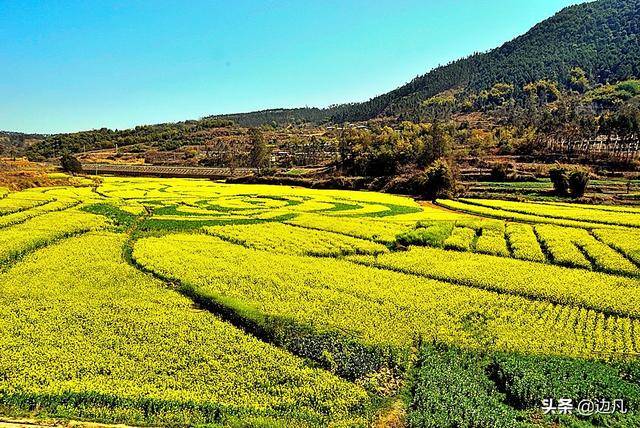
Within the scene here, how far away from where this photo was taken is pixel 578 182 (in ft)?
199

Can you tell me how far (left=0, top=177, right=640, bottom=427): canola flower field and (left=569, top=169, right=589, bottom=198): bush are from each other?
20340mm

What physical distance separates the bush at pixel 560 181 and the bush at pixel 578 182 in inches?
28.9

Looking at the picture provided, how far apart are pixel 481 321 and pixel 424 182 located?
49769 millimetres

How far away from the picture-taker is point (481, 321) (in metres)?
21.7

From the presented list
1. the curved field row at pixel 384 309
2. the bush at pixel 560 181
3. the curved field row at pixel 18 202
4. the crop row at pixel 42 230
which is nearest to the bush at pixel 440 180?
the bush at pixel 560 181

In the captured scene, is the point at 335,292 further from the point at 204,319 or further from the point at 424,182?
the point at 424,182

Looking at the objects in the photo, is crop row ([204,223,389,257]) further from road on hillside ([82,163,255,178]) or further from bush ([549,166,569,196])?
road on hillside ([82,163,255,178])

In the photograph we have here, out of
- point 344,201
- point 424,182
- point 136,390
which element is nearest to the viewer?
point 136,390

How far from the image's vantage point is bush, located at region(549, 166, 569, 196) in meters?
62.5

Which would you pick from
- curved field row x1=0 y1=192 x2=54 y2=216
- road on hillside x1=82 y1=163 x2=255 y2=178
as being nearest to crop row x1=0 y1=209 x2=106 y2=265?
curved field row x1=0 y1=192 x2=54 y2=216

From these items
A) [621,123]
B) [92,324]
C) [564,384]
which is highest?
[621,123]

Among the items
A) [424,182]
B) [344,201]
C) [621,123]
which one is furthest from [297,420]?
[621,123]

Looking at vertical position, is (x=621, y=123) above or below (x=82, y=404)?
above

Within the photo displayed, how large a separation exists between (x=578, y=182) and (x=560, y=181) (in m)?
2.63
